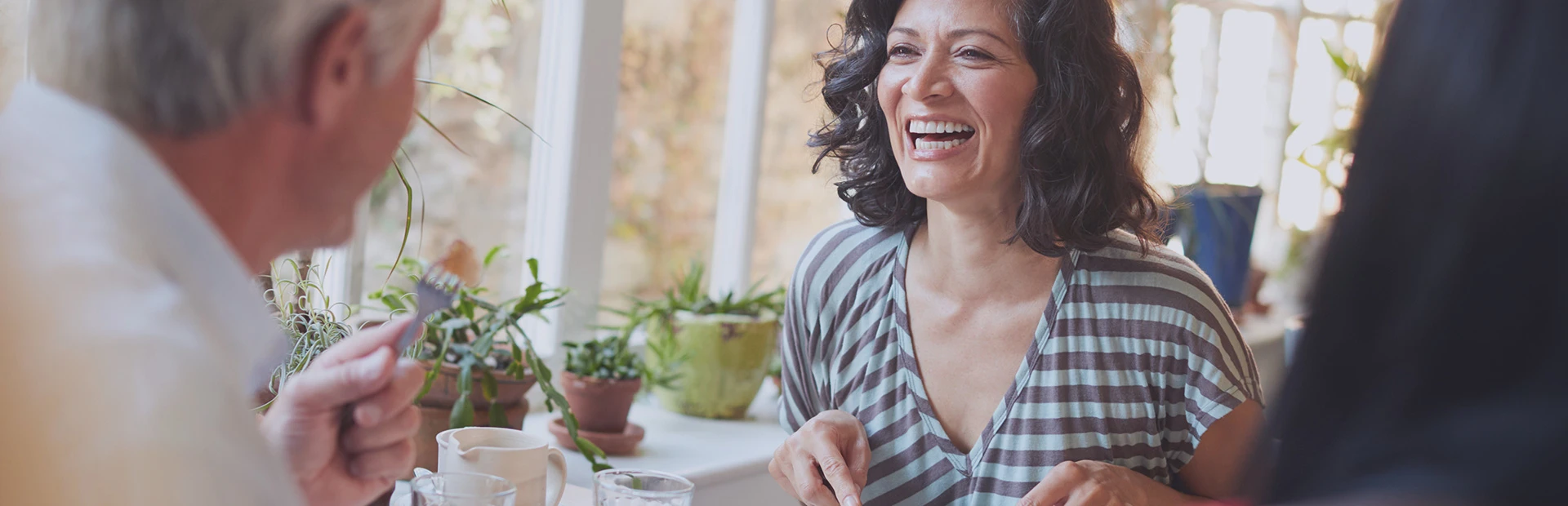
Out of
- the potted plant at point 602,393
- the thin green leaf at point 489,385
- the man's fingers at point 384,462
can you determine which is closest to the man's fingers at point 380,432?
the man's fingers at point 384,462

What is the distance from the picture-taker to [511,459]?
4.03 ft

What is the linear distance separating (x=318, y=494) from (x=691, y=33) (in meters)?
1.81

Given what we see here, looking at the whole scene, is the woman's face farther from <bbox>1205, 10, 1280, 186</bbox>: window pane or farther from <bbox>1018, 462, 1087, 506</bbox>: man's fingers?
<bbox>1205, 10, 1280, 186</bbox>: window pane

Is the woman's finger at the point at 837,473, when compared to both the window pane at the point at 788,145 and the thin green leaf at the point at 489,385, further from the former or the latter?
the window pane at the point at 788,145

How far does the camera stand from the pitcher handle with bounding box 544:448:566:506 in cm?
132

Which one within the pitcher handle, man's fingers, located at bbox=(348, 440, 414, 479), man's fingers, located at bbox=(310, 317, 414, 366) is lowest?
the pitcher handle

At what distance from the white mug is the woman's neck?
2.06 feet

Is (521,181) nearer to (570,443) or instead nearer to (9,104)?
(570,443)

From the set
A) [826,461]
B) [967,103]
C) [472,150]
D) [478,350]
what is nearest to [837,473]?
[826,461]

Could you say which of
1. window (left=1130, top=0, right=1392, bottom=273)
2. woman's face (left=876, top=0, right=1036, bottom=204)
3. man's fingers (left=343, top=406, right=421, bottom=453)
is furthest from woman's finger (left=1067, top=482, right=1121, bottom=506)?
window (left=1130, top=0, right=1392, bottom=273)

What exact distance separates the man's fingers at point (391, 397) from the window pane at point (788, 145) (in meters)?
1.91

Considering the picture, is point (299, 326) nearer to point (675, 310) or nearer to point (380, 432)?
point (380, 432)

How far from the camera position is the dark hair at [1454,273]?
58 centimetres

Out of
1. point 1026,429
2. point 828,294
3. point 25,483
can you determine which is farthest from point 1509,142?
point 828,294
